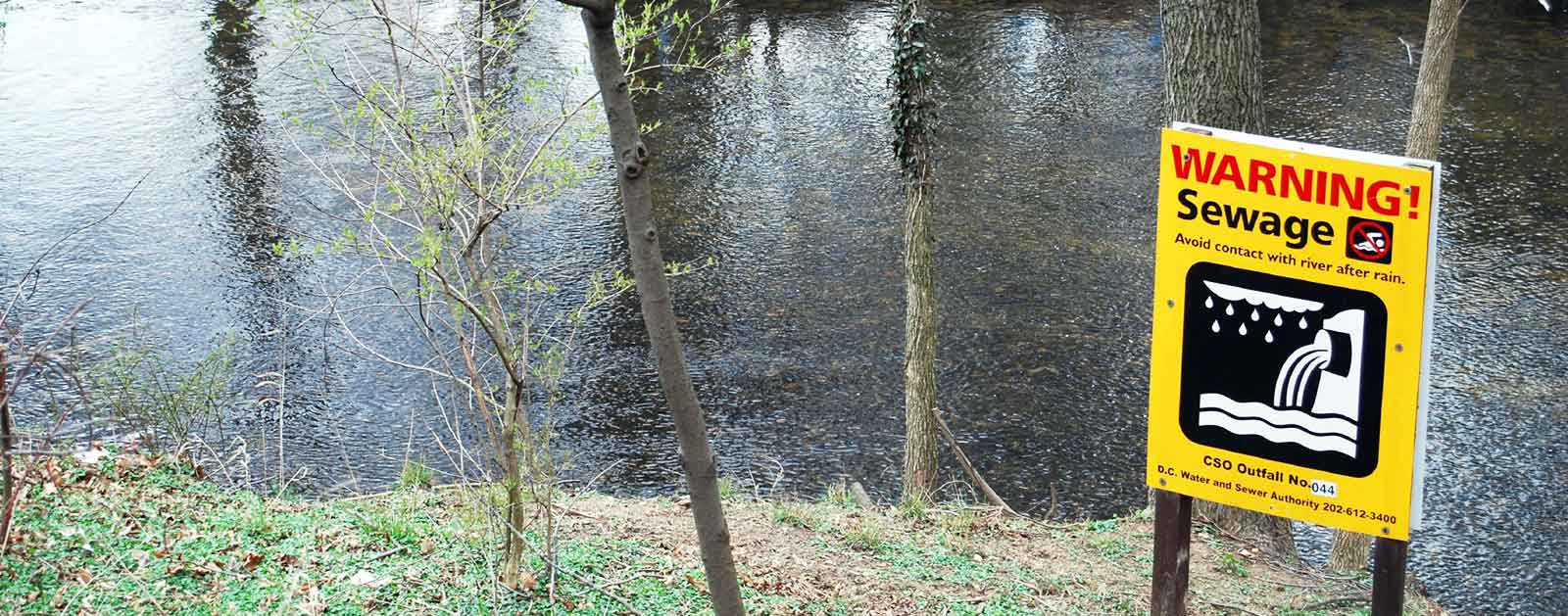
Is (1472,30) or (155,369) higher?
(1472,30)

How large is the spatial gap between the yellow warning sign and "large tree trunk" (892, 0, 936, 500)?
3440mm

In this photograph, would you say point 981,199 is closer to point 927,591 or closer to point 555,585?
point 927,591

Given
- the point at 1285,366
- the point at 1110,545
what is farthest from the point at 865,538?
the point at 1285,366

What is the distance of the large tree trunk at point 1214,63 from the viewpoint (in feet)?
20.2

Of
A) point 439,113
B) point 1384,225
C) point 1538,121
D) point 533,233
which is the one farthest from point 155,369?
point 1538,121

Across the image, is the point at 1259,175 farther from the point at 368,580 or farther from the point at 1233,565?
the point at 368,580

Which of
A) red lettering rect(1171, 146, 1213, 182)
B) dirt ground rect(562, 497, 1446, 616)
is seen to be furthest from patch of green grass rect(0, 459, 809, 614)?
red lettering rect(1171, 146, 1213, 182)

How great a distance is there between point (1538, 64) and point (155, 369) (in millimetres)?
16008

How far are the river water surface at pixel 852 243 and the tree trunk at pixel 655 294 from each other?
14.9 feet

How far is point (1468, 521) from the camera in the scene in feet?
27.2

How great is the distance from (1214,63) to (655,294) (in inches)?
152

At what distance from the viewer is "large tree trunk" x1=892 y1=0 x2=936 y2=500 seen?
7.62m

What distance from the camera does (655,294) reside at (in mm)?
3340

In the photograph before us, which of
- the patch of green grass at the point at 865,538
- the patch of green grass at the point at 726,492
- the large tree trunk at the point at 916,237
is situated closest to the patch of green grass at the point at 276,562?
the patch of green grass at the point at 865,538
